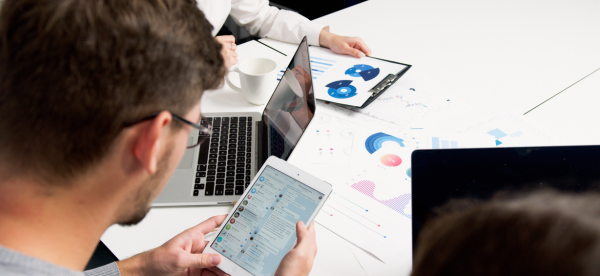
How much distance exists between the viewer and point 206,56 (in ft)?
1.71

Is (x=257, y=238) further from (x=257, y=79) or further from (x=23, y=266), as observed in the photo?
(x=257, y=79)

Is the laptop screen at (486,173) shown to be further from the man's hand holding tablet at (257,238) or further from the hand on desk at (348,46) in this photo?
the hand on desk at (348,46)

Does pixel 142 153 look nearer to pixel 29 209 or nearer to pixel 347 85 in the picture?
pixel 29 209

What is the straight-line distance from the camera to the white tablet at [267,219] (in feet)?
2.16

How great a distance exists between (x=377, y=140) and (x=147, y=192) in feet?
1.85

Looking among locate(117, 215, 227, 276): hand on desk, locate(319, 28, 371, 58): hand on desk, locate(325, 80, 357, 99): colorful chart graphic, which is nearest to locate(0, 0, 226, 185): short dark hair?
locate(117, 215, 227, 276): hand on desk

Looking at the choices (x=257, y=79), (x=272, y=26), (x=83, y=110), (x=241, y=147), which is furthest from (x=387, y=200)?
(x=272, y=26)

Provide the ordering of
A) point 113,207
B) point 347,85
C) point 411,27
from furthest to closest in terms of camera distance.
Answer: point 411,27, point 347,85, point 113,207

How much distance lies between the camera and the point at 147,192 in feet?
1.83

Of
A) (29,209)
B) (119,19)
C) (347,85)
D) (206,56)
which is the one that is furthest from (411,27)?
(29,209)

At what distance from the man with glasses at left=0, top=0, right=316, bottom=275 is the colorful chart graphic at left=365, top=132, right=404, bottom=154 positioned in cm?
48

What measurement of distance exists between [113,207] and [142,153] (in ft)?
0.37

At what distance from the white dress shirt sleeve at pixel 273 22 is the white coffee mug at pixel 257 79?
0.32 m

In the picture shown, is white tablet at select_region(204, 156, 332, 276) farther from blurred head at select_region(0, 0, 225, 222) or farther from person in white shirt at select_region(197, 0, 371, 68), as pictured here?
person in white shirt at select_region(197, 0, 371, 68)
